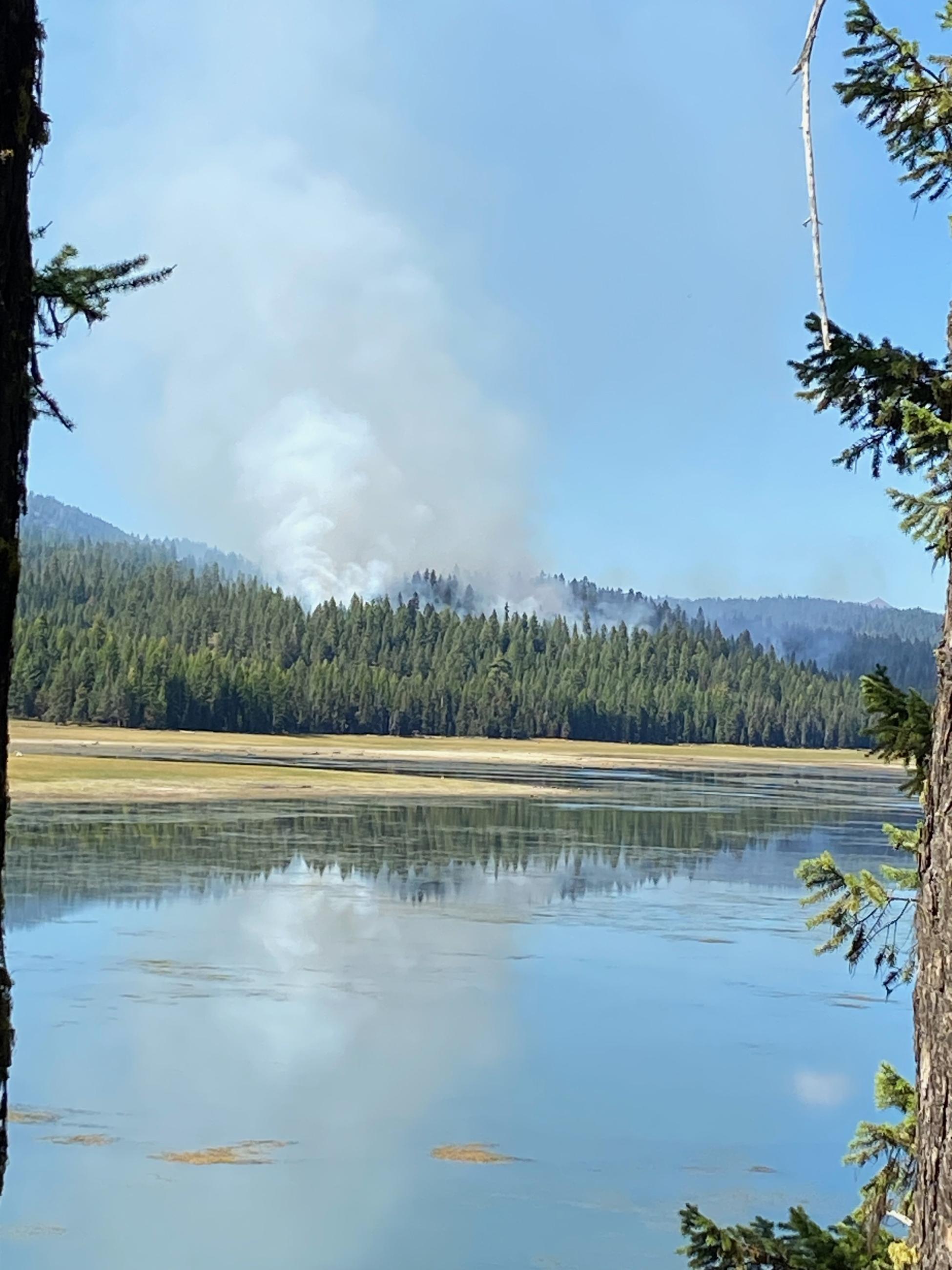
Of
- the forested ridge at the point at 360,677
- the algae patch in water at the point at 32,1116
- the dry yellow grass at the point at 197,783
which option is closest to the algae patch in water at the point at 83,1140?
the algae patch in water at the point at 32,1116

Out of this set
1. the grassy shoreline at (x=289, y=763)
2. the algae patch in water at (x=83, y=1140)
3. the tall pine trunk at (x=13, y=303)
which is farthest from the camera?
the grassy shoreline at (x=289, y=763)

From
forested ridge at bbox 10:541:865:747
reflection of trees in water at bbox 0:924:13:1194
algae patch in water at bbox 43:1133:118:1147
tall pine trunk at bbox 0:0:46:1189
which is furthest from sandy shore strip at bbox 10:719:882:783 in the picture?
tall pine trunk at bbox 0:0:46:1189

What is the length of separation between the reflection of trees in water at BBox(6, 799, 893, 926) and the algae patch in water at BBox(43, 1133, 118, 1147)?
34.9 feet

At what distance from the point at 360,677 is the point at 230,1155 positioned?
135 metres

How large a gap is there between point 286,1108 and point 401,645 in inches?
6771

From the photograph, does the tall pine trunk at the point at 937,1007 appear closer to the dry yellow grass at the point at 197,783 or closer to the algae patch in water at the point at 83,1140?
the algae patch in water at the point at 83,1140

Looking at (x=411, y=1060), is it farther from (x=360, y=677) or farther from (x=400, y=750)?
(x=360, y=677)

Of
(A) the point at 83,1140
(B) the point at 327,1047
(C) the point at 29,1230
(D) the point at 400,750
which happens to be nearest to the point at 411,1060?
(B) the point at 327,1047

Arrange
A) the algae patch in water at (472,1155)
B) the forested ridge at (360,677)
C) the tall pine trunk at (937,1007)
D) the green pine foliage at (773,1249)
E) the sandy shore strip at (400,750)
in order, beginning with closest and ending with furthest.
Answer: the tall pine trunk at (937,1007)
the green pine foliage at (773,1249)
the algae patch in water at (472,1155)
the sandy shore strip at (400,750)
the forested ridge at (360,677)

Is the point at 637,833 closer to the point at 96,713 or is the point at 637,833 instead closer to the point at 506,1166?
the point at 506,1166

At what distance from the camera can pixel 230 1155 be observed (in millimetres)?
12836

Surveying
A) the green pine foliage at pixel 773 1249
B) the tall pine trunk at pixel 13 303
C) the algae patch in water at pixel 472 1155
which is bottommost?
the algae patch in water at pixel 472 1155

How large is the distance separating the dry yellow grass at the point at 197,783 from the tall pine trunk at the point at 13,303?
41492 mm

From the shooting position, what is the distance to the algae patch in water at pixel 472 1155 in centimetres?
1302
